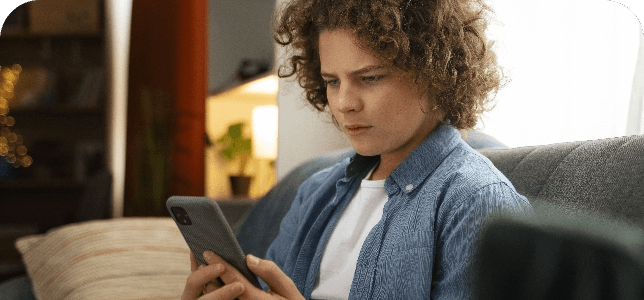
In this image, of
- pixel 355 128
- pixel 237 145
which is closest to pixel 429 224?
pixel 355 128

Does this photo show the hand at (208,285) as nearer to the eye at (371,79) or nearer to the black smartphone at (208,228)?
the black smartphone at (208,228)

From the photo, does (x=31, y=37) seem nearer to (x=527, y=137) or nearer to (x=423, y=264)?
(x=527, y=137)

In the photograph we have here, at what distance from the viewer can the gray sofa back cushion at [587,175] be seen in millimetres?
647

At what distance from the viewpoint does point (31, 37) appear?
351cm

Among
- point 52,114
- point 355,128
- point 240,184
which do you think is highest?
point 355,128

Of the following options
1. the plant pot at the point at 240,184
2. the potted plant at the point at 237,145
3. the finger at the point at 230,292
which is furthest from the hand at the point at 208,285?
the potted plant at the point at 237,145

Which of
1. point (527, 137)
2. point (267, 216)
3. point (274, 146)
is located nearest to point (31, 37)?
point (274, 146)

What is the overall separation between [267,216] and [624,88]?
0.86 metres

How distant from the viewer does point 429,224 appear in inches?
25.7

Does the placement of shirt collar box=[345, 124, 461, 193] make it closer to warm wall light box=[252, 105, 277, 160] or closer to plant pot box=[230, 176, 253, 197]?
Answer: warm wall light box=[252, 105, 277, 160]

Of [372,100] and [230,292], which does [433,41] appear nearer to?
[372,100]

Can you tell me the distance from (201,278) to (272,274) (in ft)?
0.33

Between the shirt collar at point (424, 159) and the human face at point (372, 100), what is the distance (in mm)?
25

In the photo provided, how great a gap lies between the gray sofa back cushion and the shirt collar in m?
0.15
